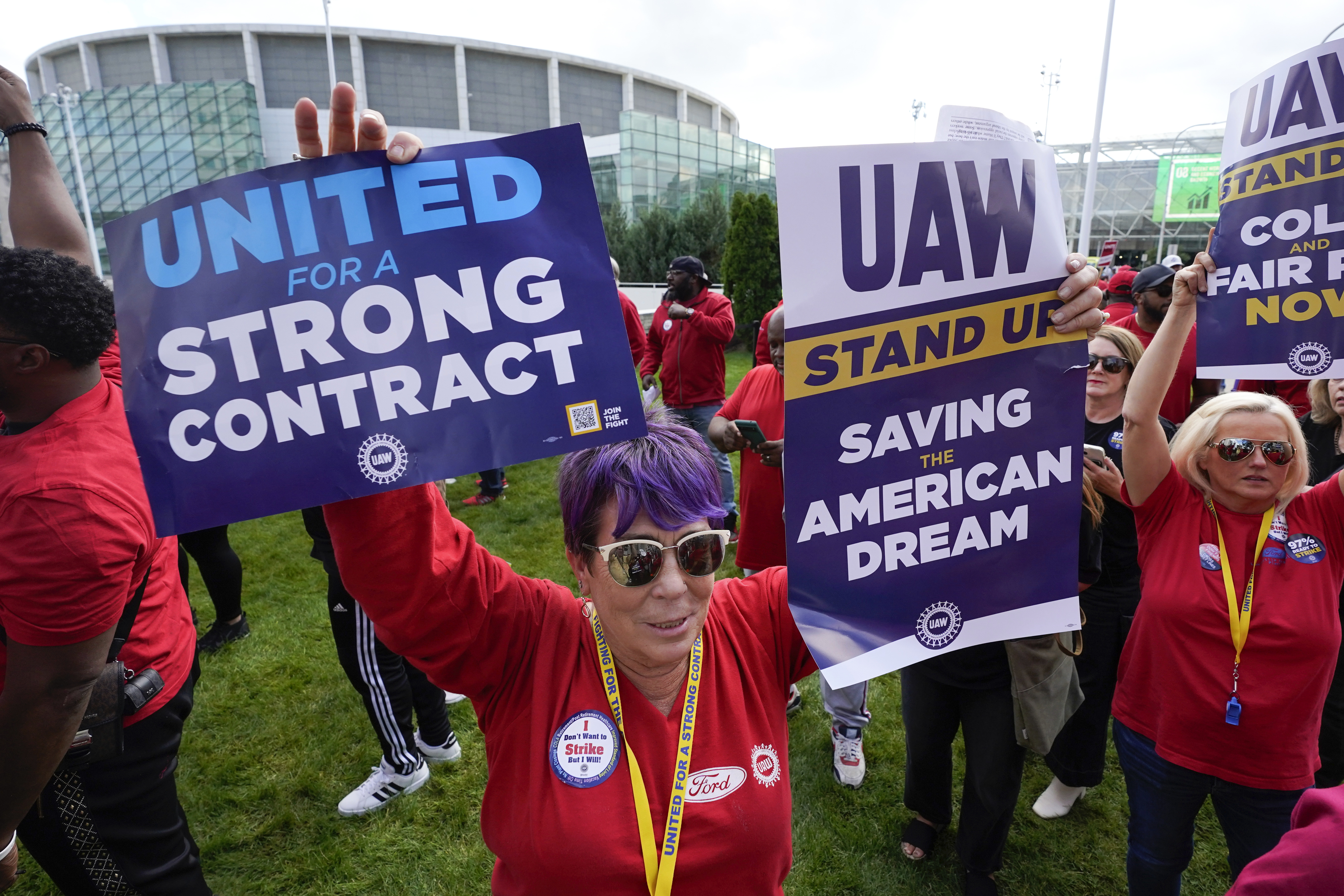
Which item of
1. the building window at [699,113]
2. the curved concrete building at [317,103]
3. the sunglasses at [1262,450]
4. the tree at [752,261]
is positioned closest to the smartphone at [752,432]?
the sunglasses at [1262,450]

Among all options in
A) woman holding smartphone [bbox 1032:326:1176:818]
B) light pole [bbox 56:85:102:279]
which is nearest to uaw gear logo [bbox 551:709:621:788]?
woman holding smartphone [bbox 1032:326:1176:818]

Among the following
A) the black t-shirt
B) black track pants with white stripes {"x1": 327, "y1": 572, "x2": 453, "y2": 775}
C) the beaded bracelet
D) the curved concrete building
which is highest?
the curved concrete building

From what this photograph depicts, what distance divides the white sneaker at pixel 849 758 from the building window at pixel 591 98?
165 ft

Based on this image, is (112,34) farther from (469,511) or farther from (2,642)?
(2,642)

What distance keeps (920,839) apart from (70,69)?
6792 centimetres

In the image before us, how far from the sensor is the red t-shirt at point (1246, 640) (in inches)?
81.3

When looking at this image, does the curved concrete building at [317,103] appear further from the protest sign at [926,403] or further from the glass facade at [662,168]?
the protest sign at [926,403]

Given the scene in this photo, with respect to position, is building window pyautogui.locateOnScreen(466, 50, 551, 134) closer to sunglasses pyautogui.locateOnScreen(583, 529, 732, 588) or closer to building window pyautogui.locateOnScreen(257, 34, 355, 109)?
building window pyautogui.locateOnScreen(257, 34, 355, 109)

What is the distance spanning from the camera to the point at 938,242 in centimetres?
143

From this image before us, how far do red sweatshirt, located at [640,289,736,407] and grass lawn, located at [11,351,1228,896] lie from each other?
3122 millimetres

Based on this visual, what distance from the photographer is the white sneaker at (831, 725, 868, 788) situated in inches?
131

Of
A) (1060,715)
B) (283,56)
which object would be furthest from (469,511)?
(283,56)

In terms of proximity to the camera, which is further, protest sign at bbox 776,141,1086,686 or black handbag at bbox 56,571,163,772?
black handbag at bbox 56,571,163,772

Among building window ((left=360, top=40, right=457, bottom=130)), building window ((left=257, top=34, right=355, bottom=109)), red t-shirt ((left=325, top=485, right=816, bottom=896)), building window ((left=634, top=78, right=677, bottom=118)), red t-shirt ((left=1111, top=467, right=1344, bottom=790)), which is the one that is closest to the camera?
red t-shirt ((left=325, top=485, right=816, bottom=896))
